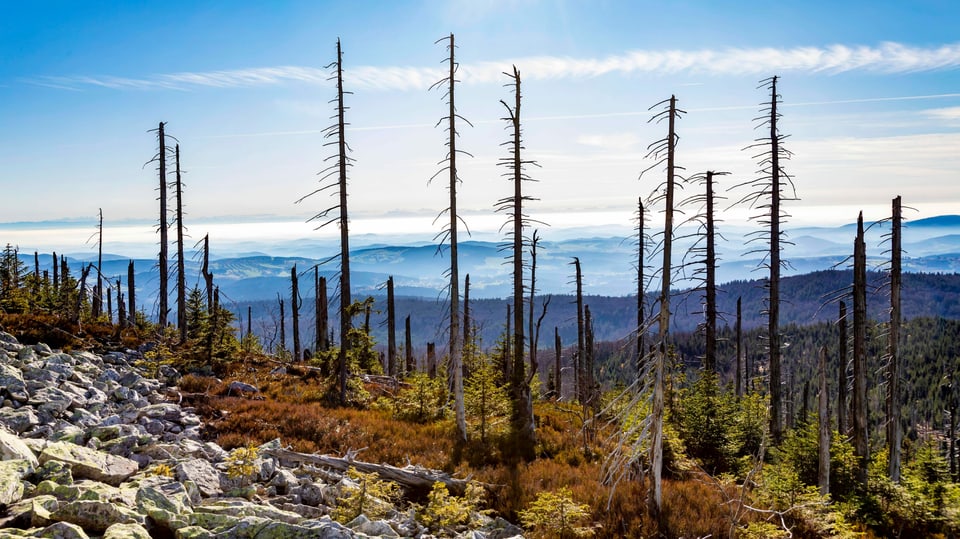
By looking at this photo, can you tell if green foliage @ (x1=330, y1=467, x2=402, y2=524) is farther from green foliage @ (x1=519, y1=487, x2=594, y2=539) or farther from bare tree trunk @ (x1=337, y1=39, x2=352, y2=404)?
bare tree trunk @ (x1=337, y1=39, x2=352, y2=404)

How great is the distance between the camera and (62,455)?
25.1 feet

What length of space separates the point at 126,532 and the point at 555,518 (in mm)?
6531

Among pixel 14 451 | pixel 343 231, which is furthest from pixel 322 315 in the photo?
pixel 14 451

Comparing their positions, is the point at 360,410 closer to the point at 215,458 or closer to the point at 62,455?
the point at 215,458

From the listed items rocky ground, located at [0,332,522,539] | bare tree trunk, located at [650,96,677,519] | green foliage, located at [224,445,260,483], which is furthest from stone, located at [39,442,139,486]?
bare tree trunk, located at [650,96,677,519]

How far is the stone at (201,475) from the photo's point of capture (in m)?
8.14

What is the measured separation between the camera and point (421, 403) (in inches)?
695

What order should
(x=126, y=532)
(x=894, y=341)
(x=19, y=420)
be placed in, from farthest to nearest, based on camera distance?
(x=894, y=341) → (x=19, y=420) → (x=126, y=532)

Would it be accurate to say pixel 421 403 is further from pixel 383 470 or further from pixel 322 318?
pixel 322 318

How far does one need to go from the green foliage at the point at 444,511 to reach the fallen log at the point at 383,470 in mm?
1090

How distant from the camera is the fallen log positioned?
1077 cm

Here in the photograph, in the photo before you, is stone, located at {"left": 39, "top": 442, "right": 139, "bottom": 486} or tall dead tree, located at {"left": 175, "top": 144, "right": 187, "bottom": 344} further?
tall dead tree, located at {"left": 175, "top": 144, "right": 187, "bottom": 344}

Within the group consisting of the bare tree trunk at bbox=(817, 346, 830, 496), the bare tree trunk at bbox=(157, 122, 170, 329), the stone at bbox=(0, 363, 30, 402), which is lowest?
the bare tree trunk at bbox=(817, 346, 830, 496)

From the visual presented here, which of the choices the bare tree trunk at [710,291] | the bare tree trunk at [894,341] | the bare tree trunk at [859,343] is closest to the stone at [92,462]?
the bare tree trunk at [710,291]
